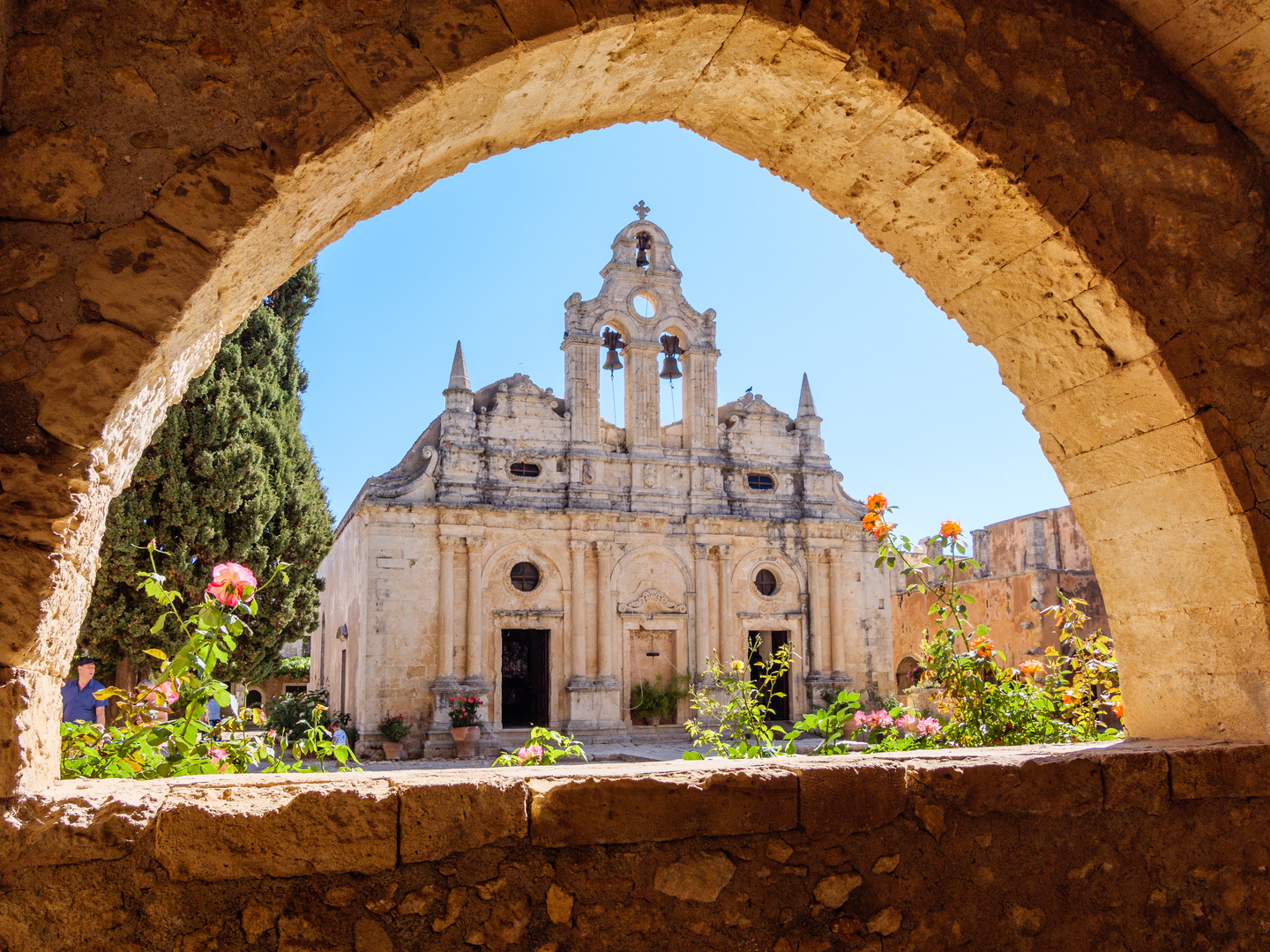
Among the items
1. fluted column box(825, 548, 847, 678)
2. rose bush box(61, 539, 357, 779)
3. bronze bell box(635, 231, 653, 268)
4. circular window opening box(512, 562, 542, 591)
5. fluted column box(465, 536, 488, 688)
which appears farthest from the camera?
bronze bell box(635, 231, 653, 268)

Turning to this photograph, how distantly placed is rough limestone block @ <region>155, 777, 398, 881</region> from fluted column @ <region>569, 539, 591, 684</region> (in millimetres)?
14741

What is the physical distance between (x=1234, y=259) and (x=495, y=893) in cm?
270

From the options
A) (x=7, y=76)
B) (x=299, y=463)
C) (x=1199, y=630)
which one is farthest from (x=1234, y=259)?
(x=299, y=463)

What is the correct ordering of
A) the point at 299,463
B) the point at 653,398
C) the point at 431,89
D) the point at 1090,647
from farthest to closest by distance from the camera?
the point at 653,398, the point at 299,463, the point at 1090,647, the point at 431,89

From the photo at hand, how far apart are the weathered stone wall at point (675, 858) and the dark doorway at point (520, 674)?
15.4 meters

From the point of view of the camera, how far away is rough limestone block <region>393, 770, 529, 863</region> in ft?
5.59

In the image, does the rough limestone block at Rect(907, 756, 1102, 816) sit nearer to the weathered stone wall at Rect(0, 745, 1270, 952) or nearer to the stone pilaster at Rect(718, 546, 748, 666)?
the weathered stone wall at Rect(0, 745, 1270, 952)

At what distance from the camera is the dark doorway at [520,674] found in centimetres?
1744

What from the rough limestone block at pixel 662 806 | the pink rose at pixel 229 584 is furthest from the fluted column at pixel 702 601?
the rough limestone block at pixel 662 806

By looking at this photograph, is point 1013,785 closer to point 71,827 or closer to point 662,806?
point 662,806

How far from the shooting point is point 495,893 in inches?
69.0

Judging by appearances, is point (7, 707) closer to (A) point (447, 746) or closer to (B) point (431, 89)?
(B) point (431, 89)

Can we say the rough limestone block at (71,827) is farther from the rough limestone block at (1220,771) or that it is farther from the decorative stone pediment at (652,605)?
the decorative stone pediment at (652,605)

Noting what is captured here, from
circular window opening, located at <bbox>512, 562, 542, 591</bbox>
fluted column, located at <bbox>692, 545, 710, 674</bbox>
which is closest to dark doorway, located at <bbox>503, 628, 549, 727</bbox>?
circular window opening, located at <bbox>512, 562, 542, 591</bbox>
